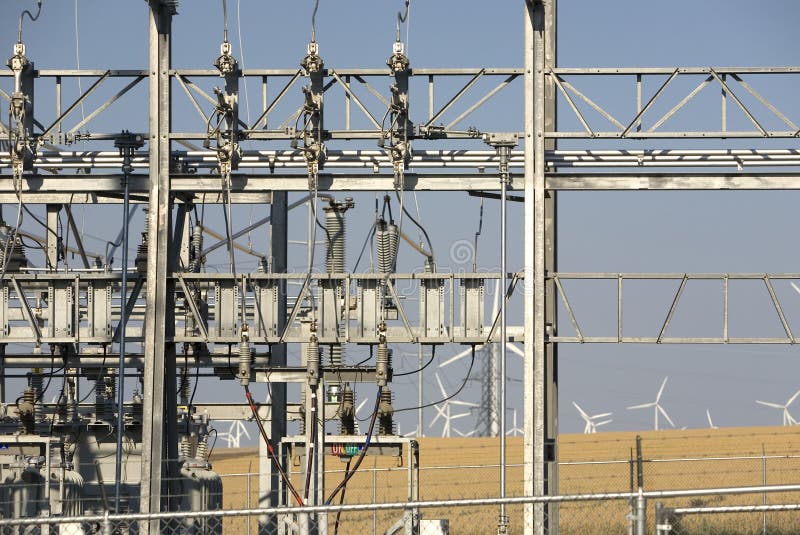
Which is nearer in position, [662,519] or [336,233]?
[662,519]

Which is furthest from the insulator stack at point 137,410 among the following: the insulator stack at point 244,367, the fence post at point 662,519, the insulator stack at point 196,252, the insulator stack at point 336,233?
the fence post at point 662,519

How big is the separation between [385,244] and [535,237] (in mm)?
2971

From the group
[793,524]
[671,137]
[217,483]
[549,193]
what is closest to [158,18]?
[549,193]

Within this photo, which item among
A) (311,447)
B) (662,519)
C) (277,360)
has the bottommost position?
(311,447)

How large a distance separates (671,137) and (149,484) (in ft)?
34.1

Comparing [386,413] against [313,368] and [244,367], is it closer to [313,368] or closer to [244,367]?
[313,368]

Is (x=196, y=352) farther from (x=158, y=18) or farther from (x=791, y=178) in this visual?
(x=791, y=178)

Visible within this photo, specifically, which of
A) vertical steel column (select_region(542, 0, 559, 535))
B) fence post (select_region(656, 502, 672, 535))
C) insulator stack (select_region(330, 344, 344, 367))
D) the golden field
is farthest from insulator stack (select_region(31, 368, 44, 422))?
fence post (select_region(656, 502, 672, 535))

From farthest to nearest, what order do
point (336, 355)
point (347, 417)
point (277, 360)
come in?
point (277, 360)
point (336, 355)
point (347, 417)

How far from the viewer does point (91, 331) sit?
25.6 m

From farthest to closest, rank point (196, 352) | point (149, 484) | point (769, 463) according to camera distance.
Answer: point (769, 463)
point (196, 352)
point (149, 484)

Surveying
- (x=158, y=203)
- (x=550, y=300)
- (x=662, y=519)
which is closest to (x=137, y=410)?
(x=158, y=203)

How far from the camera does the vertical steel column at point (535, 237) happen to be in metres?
23.8

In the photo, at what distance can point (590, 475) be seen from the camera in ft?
183
